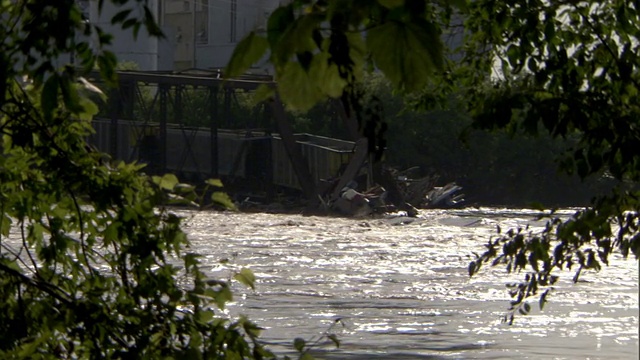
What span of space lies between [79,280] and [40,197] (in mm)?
380

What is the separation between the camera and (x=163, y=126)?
163 feet

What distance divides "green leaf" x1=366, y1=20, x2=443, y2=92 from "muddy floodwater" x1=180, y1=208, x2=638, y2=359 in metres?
5.45

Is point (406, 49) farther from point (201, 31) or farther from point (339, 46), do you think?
point (201, 31)

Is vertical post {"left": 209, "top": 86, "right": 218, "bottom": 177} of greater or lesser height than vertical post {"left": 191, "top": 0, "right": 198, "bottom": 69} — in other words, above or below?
below

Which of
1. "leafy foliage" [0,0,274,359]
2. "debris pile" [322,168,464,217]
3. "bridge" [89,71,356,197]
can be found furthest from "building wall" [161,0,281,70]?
"leafy foliage" [0,0,274,359]

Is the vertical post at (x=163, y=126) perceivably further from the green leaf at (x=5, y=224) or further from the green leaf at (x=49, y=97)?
the green leaf at (x=49, y=97)

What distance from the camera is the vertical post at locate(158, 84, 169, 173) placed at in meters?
49.0

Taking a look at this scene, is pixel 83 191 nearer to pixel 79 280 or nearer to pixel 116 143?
pixel 79 280

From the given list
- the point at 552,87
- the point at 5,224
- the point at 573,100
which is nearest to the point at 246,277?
the point at 5,224

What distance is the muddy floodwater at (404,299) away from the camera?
16.9 metres

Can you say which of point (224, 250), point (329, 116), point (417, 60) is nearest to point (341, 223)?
point (224, 250)

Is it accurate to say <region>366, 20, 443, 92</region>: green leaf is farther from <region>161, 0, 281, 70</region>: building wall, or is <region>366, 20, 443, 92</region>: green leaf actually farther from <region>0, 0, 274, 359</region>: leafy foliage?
<region>161, 0, 281, 70</region>: building wall

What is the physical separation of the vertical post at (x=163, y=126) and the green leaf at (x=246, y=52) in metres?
46.5

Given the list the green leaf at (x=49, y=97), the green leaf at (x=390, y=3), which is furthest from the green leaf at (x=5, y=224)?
the green leaf at (x=390, y=3)
